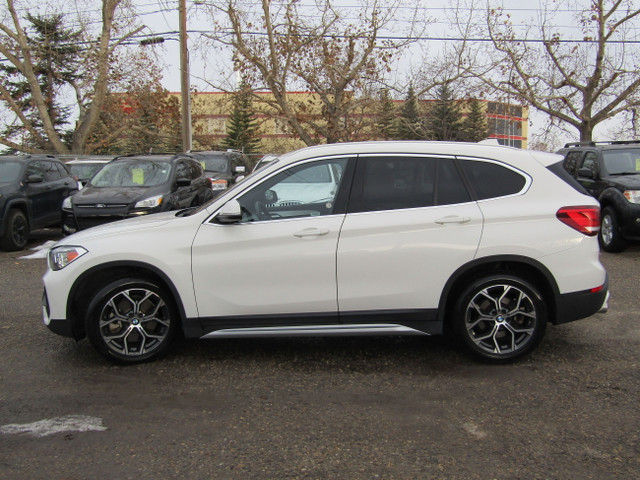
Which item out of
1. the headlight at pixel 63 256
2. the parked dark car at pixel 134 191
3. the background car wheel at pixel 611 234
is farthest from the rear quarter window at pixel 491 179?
the parked dark car at pixel 134 191

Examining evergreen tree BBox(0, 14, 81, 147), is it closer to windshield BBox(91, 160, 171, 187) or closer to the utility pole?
the utility pole

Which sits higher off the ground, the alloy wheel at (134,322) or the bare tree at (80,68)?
the bare tree at (80,68)

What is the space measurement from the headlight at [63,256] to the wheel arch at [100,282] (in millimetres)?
168

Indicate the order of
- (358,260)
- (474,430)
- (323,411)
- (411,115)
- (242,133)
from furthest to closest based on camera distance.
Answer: (242,133)
(411,115)
(358,260)
(323,411)
(474,430)

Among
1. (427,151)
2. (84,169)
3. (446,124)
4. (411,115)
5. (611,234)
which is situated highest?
(446,124)

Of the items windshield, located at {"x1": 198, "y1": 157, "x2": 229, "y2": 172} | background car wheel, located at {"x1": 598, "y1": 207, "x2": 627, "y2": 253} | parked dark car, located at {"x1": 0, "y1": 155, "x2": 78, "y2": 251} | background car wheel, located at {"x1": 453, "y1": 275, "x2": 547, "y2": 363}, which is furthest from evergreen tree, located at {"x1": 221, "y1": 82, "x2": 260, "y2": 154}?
background car wheel, located at {"x1": 453, "y1": 275, "x2": 547, "y2": 363}

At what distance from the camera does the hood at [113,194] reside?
990 centimetres

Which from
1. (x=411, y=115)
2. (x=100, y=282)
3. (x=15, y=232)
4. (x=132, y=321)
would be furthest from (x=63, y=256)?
(x=411, y=115)

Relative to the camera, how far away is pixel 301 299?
14.2ft

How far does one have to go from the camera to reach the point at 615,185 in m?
9.47

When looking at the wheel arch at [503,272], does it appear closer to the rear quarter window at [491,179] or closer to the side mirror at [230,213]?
the rear quarter window at [491,179]

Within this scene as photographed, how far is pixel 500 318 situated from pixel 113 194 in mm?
7855

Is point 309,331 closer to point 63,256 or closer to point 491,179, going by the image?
point 491,179

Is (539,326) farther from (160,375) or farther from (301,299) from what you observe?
(160,375)
